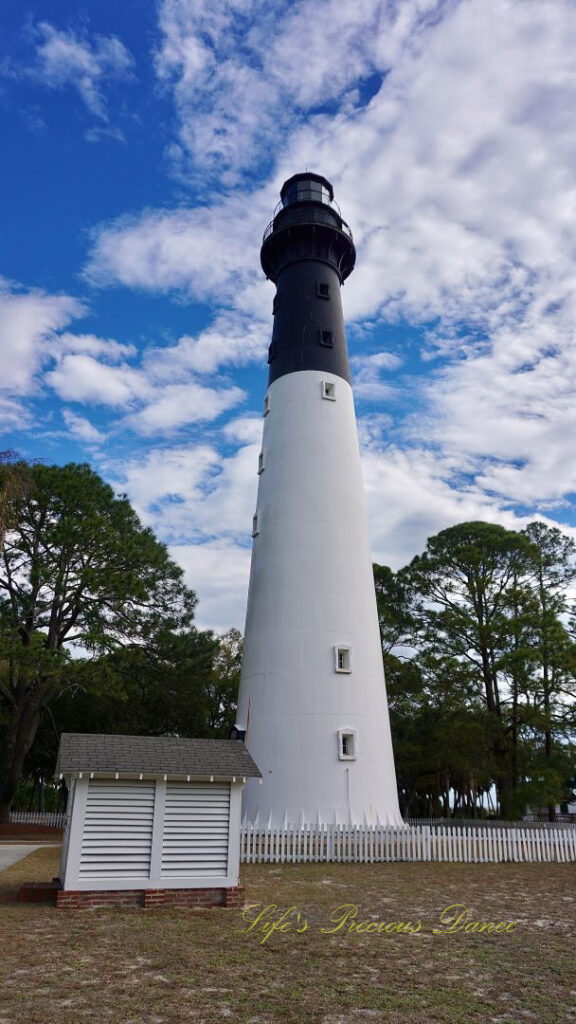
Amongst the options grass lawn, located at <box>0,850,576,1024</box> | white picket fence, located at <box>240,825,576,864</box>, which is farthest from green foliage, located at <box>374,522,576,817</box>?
grass lawn, located at <box>0,850,576,1024</box>

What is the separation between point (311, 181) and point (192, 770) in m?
20.8

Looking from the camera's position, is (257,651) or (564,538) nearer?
(257,651)

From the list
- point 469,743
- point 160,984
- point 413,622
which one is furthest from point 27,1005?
point 413,622

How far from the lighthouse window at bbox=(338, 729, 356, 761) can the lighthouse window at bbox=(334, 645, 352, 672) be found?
154cm

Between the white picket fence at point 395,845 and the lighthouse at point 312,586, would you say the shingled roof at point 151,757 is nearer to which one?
the white picket fence at point 395,845

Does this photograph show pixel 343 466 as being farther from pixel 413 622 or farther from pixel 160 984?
pixel 160 984

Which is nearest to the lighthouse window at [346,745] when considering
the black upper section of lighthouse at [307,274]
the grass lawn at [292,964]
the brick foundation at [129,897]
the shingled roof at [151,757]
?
the grass lawn at [292,964]

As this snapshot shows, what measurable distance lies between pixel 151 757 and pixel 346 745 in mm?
7682

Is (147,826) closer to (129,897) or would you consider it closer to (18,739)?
(129,897)

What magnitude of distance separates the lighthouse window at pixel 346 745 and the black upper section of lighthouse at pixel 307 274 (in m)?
10.5

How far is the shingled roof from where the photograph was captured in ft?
32.2

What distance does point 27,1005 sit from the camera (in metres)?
5.47

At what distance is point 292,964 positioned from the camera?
22.3ft

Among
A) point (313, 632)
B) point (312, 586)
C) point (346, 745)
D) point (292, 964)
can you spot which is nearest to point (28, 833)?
point (346, 745)
